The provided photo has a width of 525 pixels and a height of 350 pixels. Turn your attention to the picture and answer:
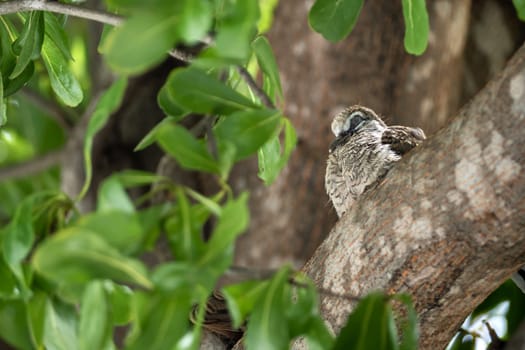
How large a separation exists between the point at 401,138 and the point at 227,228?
0.94 meters

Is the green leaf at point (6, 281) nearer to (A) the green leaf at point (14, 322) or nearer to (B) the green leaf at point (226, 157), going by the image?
(A) the green leaf at point (14, 322)

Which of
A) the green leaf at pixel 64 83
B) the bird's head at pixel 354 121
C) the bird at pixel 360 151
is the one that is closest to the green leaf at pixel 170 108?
the green leaf at pixel 64 83

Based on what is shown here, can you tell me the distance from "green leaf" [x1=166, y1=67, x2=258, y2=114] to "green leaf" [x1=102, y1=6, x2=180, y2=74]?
0.44 ft

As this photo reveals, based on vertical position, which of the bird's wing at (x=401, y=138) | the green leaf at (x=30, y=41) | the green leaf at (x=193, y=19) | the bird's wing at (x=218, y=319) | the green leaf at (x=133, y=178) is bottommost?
the bird's wing at (x=401, y=138)

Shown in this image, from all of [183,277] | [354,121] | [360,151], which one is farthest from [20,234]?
[354,121]

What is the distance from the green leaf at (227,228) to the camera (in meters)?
0.77

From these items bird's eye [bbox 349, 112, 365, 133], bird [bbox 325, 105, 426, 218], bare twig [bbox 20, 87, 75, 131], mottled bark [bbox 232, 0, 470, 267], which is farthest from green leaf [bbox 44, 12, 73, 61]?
bare twig [bbox 20, 87, 75, 131]

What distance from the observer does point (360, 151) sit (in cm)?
170

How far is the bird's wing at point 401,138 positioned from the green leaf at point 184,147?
32.1 inches

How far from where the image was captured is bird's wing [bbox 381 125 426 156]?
→ 1613 mm

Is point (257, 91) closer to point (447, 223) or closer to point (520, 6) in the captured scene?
point (447, 223)

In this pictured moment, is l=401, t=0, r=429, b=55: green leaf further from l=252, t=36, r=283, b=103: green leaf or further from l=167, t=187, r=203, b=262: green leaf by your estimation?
l=167, t=187, r=203, b=262: green leaf

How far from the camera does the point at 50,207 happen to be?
0.93m

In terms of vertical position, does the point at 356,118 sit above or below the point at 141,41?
below
